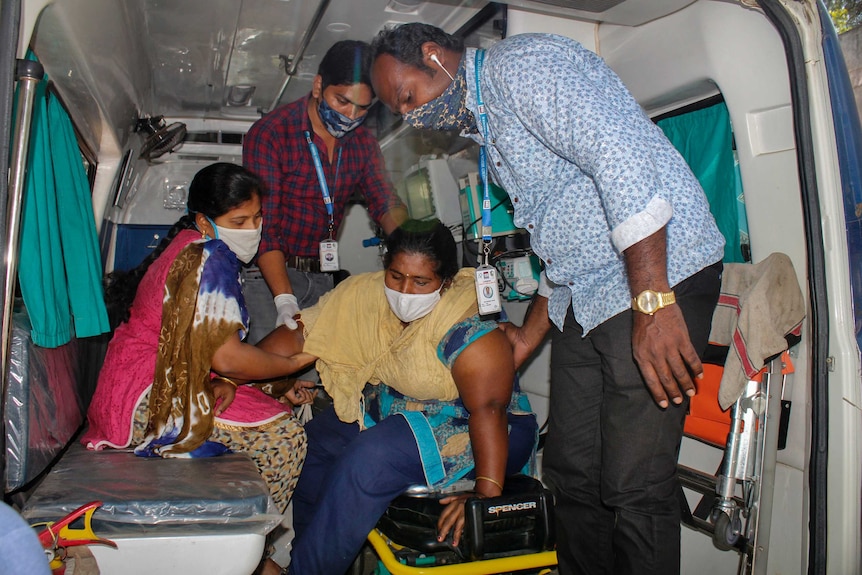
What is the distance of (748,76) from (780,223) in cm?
53

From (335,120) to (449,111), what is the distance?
4.23 feet

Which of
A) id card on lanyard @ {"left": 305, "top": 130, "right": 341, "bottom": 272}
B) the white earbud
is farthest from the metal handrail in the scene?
the white earbud

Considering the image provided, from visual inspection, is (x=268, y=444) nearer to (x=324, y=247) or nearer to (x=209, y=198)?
(x=209, y=198)

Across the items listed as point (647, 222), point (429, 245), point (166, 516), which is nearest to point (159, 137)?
point (429, 245)

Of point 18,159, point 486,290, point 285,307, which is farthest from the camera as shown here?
point 285,307

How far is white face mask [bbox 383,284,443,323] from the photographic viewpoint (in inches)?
102

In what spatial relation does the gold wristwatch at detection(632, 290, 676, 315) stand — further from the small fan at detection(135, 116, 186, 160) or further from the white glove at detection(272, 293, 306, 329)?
the small fan at detection(135, 116, 186, 160)

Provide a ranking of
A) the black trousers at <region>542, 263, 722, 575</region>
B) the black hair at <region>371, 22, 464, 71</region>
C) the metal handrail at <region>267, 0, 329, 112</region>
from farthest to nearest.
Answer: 1. the metal handrail at <region>267, 0, 329, 112</region>
2. the black hair at <region>371, 22, 464, 71</region>
3. the black trousers at <region>542, 263, 722, 575</region>

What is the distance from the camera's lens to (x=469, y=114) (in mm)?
2166

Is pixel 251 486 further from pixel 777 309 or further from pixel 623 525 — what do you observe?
pixel 777 309

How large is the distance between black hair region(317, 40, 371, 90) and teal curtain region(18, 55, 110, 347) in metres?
1.18

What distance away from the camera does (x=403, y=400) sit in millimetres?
2693

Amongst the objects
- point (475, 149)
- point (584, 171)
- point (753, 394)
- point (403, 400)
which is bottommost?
point (403, 400)

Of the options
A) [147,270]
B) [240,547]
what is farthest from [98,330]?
[240,547]
